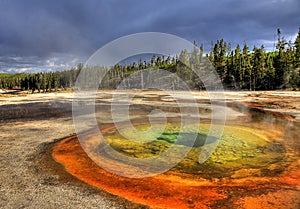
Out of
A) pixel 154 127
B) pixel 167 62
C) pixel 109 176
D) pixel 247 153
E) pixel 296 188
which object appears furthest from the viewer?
pixel 167 62

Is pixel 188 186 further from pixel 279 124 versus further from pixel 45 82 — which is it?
pixel 45 82

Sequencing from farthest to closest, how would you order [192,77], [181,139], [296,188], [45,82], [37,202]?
[45,82]
[192,77]
[181,139]
[296,188]
[37,202]

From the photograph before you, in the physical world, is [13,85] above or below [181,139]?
above

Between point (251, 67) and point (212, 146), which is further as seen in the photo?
point (251, 67)

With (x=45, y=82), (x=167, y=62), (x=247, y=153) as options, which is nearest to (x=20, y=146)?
(x=247, y=153)

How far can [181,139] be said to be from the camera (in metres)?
13.6

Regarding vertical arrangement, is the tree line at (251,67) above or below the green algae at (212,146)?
above

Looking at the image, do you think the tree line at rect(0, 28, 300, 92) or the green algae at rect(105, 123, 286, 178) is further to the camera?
the tree line at rect(0, 28, 300, 92)

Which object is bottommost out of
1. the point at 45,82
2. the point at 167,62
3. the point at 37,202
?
the point at 37,202

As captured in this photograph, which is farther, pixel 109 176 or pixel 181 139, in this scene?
pixel 181 139

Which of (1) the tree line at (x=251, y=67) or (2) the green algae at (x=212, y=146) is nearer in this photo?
(2) the green algae at (x=212, y=146)

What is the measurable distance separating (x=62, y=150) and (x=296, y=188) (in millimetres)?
10227

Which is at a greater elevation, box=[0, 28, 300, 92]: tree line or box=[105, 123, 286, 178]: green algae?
box=[0, 28, 300, 92]: tree line

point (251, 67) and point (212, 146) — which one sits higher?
point (251, 67)
